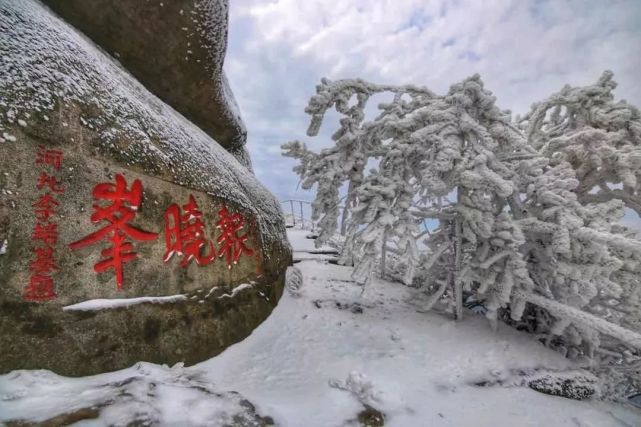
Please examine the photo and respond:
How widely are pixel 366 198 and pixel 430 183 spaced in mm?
1109

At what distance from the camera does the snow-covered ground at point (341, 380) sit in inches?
115

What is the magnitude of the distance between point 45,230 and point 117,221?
0.69 meters

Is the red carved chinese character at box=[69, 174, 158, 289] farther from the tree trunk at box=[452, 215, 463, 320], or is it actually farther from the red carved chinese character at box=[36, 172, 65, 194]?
the tree trunk at box=[452, 215, 463, 320]

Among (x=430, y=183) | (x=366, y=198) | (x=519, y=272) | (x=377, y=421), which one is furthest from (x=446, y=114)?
(x=377, y=421)

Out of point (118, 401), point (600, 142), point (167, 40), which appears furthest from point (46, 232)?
point (600, 142)

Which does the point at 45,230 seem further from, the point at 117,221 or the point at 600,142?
the point at 600,142

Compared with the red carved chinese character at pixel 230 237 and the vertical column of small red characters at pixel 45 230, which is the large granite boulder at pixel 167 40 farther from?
the vertical column of small red characters at pixel 45 230

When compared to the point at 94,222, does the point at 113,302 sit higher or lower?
lower

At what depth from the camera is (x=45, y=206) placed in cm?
336

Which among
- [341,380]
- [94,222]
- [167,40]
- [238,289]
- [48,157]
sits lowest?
[341,380]

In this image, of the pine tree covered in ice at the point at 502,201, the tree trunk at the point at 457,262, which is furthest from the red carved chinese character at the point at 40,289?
the tree trunk at the point at 457,262

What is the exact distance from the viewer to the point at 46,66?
11.9 feet

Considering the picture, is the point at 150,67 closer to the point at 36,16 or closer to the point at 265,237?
the point at 36,16

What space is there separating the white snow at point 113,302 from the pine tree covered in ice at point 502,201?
2705 millimetres
